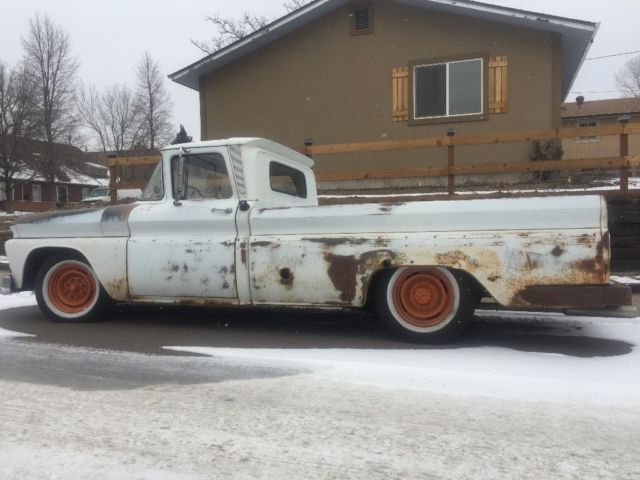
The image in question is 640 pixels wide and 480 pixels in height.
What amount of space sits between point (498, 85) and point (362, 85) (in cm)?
319

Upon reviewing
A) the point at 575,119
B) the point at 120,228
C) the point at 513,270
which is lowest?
the point at 513,270

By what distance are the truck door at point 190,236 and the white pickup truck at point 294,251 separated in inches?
0.4

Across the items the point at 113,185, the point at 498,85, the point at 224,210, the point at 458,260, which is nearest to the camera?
the point at 458,260

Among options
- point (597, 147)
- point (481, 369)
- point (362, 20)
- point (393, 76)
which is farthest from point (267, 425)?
point (597, 147)

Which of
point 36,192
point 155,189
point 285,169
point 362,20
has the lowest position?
point 155,189

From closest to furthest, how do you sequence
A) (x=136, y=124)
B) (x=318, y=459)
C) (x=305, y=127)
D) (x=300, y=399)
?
1. (x=318, y=459)
2. (x=300, y=399)
3. (x=305, y=127)
4. (x=136, y=124)

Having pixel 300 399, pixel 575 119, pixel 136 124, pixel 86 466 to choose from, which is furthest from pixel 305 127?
pixel 136 124

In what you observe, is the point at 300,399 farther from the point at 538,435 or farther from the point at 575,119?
the point at 575,119

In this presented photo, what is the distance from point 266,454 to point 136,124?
5119 cm

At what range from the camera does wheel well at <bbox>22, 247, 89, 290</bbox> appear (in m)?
5.85

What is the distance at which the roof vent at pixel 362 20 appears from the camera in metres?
13.4

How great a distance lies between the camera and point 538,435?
2916mm

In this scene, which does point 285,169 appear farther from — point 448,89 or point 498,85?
point 498,85

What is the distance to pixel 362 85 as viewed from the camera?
44.2 feet
